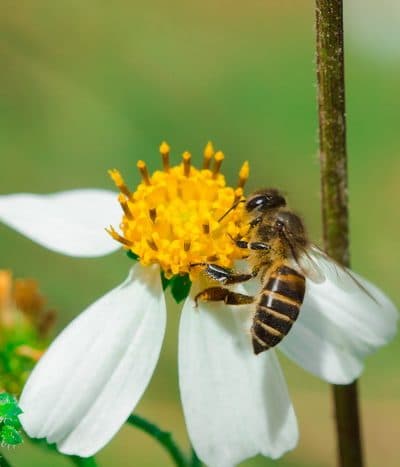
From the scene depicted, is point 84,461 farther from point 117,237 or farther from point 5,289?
point 5,289

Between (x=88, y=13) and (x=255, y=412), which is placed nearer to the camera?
(x=255, y=412)

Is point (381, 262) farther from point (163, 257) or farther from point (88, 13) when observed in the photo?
point (163, 257)

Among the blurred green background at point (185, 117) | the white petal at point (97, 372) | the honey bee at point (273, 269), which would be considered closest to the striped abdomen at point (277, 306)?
the honey bee at point (273, 269)

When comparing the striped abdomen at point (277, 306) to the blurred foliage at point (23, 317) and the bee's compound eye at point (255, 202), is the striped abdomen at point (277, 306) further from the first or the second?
the blurred foliage at point (23, 317)

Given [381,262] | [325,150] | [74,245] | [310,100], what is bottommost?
[381,262]

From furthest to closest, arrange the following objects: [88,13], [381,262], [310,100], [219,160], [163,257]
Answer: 1. [88,13]
2. [310,100]
3. [381,262]
4. [219,160]
5. [163,257]

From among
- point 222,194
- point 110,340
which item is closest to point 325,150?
point 222,194

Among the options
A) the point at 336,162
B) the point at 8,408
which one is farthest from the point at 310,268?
the point at 8,408

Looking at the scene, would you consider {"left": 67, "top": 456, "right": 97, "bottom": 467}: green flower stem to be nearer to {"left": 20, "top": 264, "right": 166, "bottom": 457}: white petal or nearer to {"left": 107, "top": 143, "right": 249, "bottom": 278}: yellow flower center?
{"left": 20, "top": 264, "right": 166, "bottom": 457}: white petal
